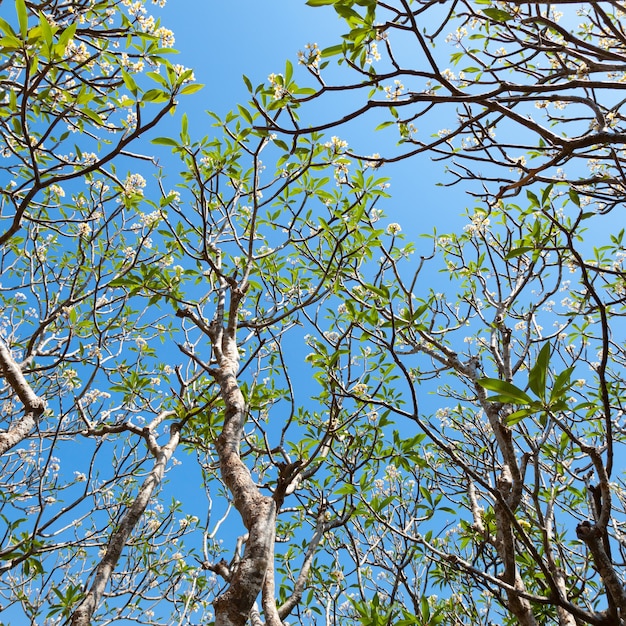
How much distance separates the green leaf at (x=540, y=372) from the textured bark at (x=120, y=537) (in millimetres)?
2112

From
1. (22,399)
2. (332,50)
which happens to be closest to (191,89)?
(332,50)

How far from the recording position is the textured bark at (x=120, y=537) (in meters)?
2.04

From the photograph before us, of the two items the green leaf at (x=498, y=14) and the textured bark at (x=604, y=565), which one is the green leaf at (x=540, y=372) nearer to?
the textured bark at (x=604, y=565)

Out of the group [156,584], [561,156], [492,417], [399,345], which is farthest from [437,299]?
[156,584]

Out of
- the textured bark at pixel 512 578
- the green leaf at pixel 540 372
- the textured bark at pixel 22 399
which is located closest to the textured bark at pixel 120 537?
the textured bark at pixel 22 399

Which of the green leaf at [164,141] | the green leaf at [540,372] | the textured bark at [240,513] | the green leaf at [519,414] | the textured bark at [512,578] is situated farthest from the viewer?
the green leaf at [164,141]

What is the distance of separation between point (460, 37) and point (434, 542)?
3.78 meters

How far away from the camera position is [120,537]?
7.85ft

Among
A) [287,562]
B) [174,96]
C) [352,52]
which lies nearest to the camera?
[352,52]

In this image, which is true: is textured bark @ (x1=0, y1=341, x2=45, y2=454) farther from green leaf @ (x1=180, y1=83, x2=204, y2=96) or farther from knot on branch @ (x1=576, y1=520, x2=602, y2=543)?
knot on branch @ (x1=576, y1=520, x2=602, y2=543)

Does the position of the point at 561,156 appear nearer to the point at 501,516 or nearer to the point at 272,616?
the point at 501,516

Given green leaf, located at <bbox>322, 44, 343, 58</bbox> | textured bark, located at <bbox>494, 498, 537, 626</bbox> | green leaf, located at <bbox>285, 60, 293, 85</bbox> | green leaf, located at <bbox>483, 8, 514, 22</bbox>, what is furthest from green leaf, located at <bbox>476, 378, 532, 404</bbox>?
green leaf, located at <bbox>285, 60, 293, 85</bbox>

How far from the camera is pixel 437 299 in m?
3.37

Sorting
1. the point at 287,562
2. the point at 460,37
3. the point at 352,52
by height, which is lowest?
the point at 287,562
